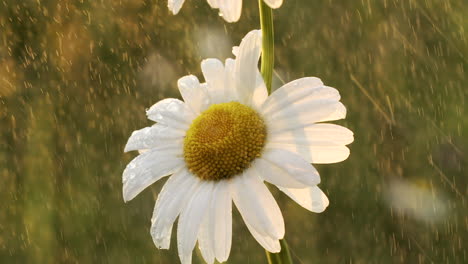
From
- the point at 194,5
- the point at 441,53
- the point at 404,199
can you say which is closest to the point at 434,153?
the point at 404,199

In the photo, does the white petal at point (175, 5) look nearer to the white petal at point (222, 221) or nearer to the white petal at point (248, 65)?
the white petal at point (248, 65)

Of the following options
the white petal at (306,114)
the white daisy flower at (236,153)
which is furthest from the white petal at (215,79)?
the white petal at (306,114)

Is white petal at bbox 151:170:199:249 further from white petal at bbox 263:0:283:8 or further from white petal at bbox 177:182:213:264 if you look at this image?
white petal at bbox 263:0:283:8

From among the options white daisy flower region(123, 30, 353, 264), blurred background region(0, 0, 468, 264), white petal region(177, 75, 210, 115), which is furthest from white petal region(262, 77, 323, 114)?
blurred background region(0, 0, 468, 264)

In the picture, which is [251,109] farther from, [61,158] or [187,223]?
[61,158]

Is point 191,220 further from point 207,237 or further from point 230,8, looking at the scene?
point 230,8
